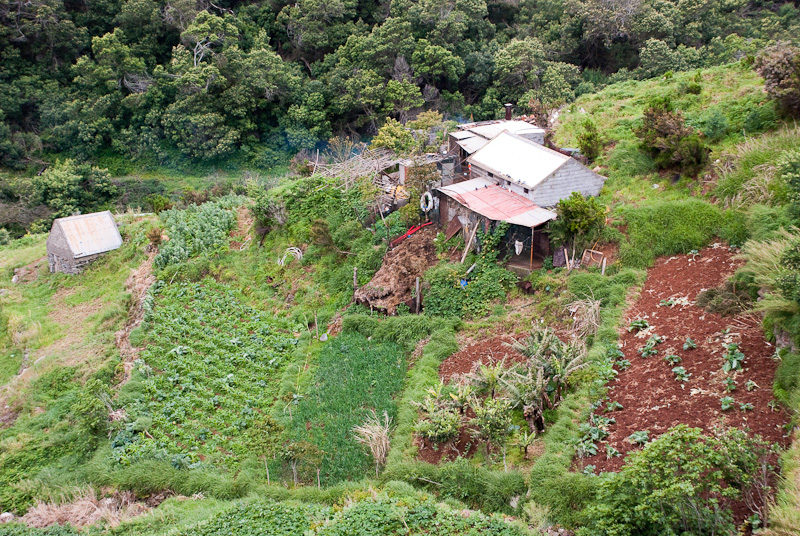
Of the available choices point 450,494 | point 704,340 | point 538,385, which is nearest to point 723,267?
point 704,340

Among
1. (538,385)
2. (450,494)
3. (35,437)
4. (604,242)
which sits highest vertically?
(604,242)

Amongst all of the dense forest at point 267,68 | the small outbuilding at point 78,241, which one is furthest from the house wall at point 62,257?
the dense forest at point 267,68

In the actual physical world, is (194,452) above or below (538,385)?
below

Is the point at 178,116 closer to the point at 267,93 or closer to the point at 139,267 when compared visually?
the point at 267,93

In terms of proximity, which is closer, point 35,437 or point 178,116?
point 35,437

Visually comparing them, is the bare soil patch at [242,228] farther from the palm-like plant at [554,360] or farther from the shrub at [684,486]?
the shrub at [684,486]

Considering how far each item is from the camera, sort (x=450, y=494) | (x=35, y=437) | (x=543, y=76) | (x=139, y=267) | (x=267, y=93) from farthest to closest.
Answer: (x=267, y=93), (x=543, y=76), (x=139, y=267), (x=35, y=437), (x=450, y=494)

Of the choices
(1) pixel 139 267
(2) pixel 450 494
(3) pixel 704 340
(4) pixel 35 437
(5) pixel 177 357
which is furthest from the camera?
(1) pixel 139 267

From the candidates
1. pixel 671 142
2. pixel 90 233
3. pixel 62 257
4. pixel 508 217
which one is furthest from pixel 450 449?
pixel 62 257
